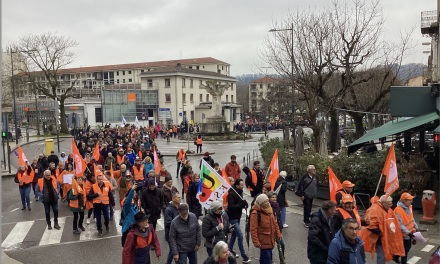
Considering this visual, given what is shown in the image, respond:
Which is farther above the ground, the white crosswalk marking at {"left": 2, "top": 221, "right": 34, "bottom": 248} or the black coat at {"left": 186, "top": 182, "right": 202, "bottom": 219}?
the black coat at {"left": 186, "top": 182, "right": 202, "bottom": 219}

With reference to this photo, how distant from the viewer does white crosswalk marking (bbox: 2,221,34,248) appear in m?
10.0

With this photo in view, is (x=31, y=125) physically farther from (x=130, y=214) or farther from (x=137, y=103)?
(x=130, y=214)

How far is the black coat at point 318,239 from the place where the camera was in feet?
19.8

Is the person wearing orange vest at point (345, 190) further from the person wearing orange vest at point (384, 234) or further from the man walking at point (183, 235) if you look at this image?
the man walking at point (183, 235)

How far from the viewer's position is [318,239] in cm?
600

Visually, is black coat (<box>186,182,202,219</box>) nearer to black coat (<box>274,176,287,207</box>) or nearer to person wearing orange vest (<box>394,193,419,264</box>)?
black coat (<box>274,176,287,207</box>)

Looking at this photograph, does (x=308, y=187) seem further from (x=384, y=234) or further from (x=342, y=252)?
(x=342, y=252)

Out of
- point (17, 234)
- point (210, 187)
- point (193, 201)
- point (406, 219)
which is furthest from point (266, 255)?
point (17, 234)

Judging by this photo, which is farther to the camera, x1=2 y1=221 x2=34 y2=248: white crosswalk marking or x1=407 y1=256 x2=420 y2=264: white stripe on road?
x1=2 y1=221 x2=34 y2=248: white crosswalk marking

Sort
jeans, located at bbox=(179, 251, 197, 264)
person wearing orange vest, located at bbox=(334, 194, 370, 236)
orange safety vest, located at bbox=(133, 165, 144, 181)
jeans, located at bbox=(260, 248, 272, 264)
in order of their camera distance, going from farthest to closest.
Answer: orange safety vest, located at bbox=(133, 165, 144, 181)
jeans, located at bbox=(260, 248, 272, 264)
jeans, located at bbox=(179, 251, 197, 264)
person wearing orange vest, located at bbox=(334, 194, 370, 236)

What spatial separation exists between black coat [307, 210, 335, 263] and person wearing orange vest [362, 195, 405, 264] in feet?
3.87

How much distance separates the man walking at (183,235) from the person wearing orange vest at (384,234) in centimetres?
291

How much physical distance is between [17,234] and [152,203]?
434cm

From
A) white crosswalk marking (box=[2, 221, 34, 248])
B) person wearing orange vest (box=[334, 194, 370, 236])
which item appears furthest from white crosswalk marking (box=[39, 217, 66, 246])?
person wearing orange vest (box=[334, 194, 370, 236])
